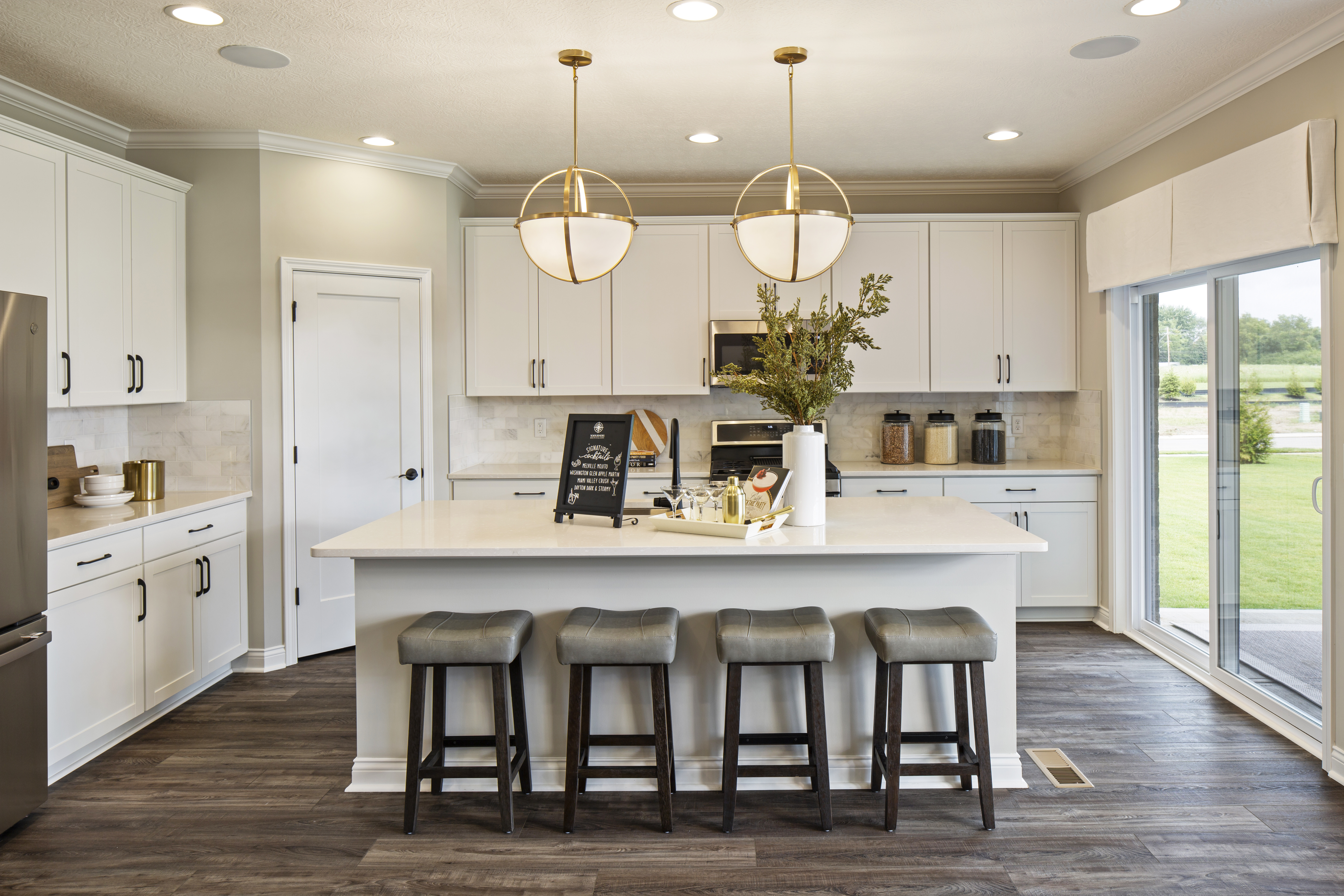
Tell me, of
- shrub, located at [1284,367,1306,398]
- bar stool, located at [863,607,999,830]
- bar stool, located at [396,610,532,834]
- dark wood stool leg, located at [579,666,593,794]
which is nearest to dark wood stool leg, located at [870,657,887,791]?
bar stool, located at [863,607,999,830]

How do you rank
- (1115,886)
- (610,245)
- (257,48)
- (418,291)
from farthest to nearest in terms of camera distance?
(418,291), (257,48), (610,245), (1115,886)

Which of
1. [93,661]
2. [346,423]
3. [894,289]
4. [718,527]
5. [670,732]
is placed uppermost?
[894,289]

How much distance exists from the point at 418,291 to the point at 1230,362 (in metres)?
3.93

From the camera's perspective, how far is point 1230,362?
3869 millimetres

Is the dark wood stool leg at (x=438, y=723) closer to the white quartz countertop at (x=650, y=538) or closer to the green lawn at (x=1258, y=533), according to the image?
the white quartz countertop at (x=650, y=538)

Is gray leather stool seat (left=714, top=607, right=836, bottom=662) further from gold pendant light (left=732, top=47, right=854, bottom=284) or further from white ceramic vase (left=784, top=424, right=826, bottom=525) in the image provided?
gold pendant light (left=732, top=47, right=854, bottom=284)

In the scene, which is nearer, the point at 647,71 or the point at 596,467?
the point at 596,467

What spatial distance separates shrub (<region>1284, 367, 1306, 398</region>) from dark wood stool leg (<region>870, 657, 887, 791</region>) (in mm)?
2018

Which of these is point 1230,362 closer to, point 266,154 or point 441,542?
point 441,542

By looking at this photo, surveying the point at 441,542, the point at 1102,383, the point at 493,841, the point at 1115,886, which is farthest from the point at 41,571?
the point at 1102,383

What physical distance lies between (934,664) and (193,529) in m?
3.16

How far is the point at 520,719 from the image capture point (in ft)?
9.63

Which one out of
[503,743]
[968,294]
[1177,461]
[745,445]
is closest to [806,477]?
[503,743]

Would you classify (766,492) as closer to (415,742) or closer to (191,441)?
(415,742)
